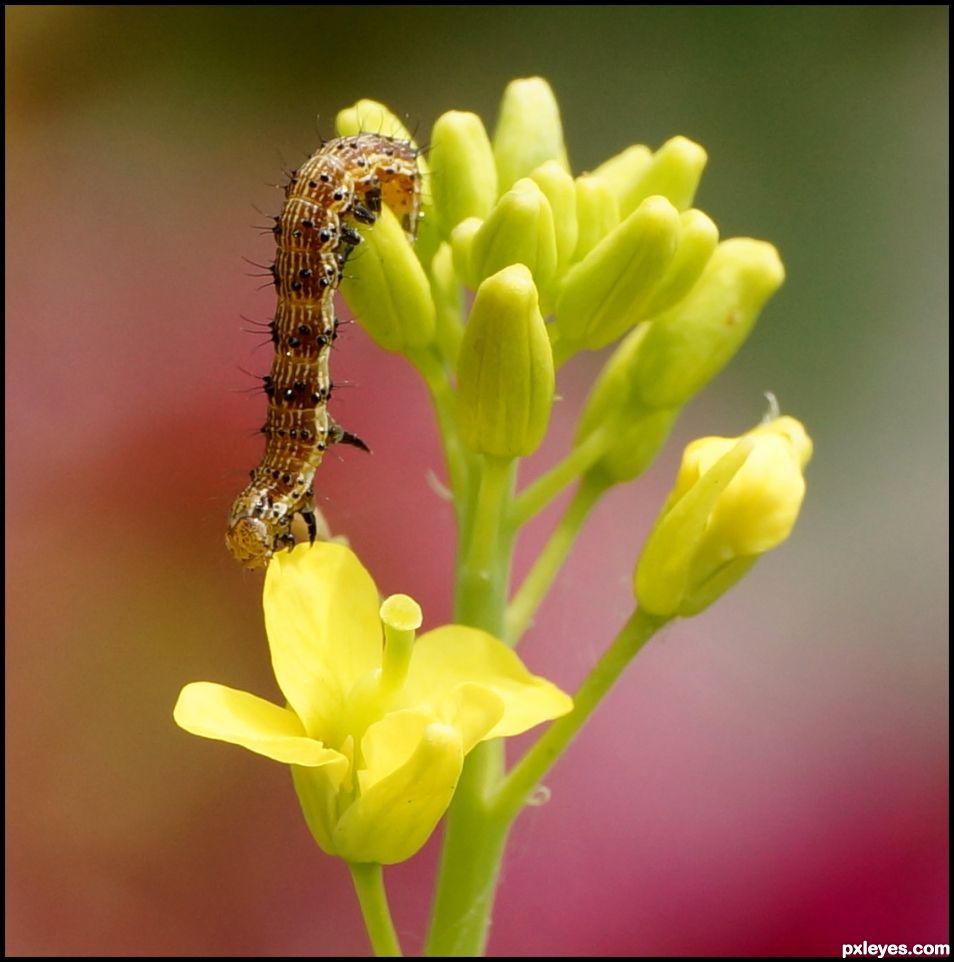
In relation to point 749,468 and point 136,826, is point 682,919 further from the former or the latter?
point 749,468

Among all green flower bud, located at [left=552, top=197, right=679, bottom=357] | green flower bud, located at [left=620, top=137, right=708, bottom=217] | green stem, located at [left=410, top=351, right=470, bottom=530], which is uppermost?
green flower bud, located at [left=620, top=137, right=708, bottom=217]

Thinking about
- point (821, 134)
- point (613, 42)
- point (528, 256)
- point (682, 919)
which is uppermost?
point (613, 42)

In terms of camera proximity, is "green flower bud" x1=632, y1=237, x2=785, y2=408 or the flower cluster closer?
the flower cluster

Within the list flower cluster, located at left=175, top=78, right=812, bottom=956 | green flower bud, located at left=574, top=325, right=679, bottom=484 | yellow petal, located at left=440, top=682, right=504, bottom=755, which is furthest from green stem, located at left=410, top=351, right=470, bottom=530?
yellow petal, located at left=440, top=682, right=504, bottom=755

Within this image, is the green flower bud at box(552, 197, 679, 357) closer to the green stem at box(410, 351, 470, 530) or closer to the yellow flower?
the green stem at box(410, 351, 470, 530)

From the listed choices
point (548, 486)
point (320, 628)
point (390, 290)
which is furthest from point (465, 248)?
point (320, 628)

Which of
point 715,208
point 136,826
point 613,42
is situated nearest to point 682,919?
point 136,826
